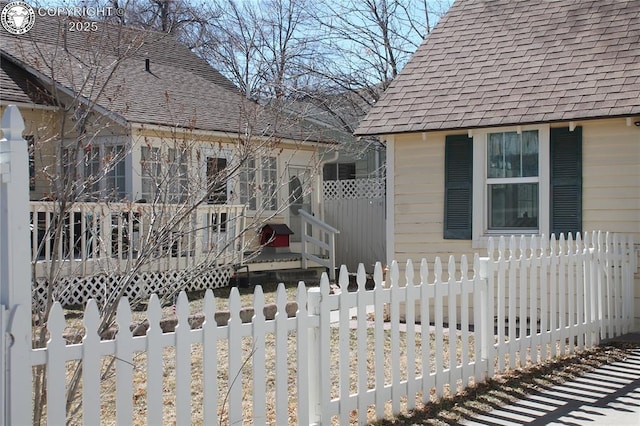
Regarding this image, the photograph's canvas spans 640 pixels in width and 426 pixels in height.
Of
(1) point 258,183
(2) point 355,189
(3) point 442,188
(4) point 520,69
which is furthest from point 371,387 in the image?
(2) point 355,189

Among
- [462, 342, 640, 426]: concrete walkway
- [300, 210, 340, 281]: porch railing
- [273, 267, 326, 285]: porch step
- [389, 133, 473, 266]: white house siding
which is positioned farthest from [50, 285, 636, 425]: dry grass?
[300, 210, 340, 281]: porch railing

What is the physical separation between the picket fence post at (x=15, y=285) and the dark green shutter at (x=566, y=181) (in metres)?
8.58

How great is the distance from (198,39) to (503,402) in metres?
28.1

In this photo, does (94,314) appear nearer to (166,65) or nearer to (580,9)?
(580,9)

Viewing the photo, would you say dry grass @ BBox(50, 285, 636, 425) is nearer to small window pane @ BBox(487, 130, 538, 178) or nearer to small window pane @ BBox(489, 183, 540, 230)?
small window pane @ BBox(489, 183, 540, 230)

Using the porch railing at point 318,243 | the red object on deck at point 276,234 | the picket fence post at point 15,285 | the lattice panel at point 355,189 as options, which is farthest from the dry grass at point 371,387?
→ the lattice panel at point 355,189

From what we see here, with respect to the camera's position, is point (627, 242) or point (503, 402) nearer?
point (503, 402)

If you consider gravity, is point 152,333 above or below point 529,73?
below

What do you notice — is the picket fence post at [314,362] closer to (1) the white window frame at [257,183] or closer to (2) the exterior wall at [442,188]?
(1) the white window frame at [257,183]

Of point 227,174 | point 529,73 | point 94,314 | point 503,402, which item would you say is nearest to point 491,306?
point 503,402

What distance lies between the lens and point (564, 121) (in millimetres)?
10766

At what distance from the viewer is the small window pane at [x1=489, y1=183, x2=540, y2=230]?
11453 mm

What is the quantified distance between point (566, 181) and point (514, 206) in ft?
2.78

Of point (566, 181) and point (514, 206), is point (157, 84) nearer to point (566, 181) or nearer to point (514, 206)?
point (514, 206)
